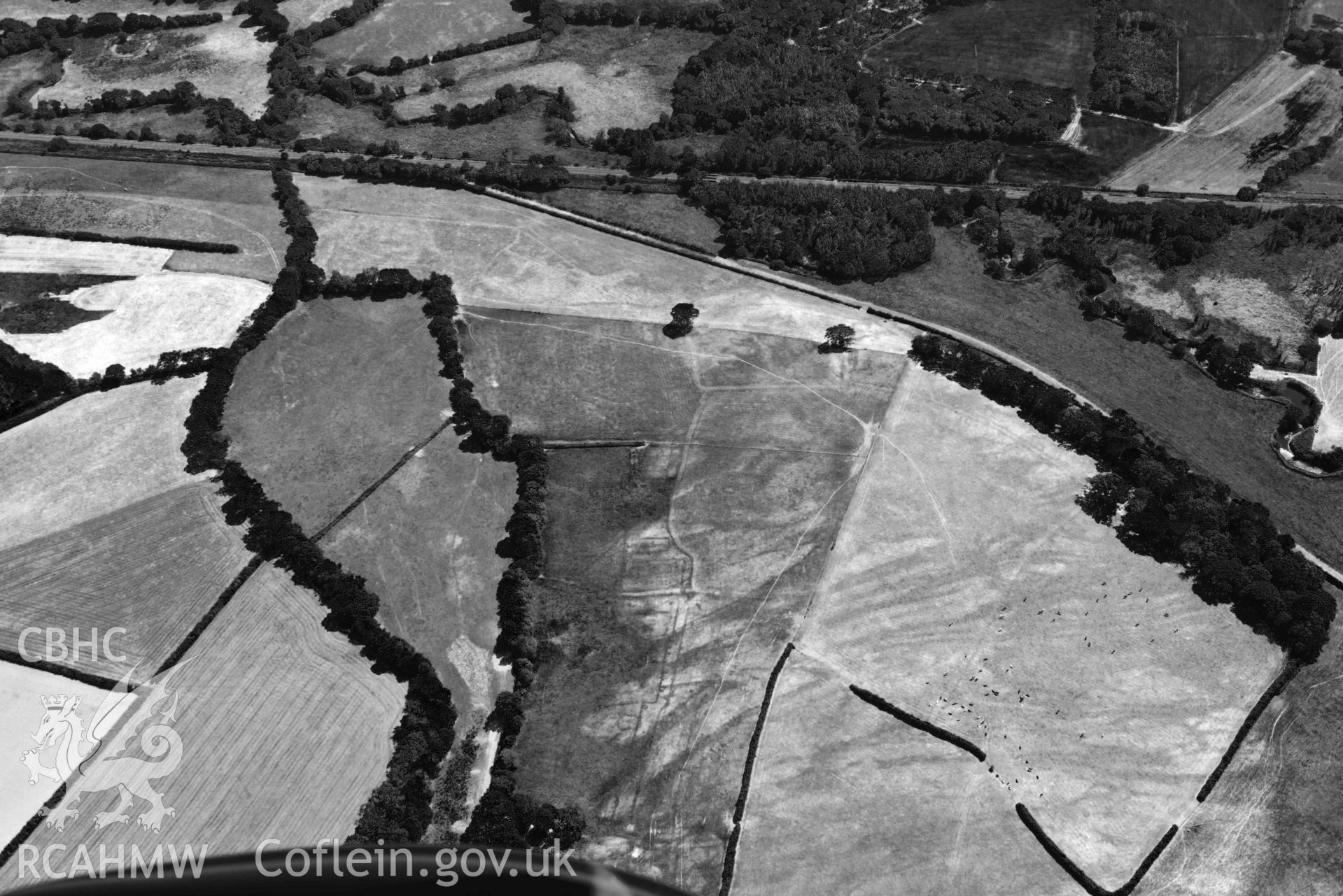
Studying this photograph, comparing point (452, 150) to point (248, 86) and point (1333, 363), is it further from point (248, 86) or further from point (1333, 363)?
point (1333, 363)

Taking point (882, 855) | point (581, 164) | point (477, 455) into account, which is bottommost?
point (882, 855)

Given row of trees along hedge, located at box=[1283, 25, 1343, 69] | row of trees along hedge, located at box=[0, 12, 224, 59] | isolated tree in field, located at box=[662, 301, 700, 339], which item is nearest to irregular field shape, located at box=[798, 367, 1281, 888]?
isolated tree in field, located at box=[662, 301, 700, 339]

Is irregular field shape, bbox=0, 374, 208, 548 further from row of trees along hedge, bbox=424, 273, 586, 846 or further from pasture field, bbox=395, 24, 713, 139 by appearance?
pasture field, bbox=395, 24, 713, 139

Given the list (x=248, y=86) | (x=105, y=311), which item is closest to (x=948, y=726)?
(x=105, y=311)

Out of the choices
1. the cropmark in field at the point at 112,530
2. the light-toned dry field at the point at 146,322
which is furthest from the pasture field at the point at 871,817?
the light-toned dry field at the point at 146,322

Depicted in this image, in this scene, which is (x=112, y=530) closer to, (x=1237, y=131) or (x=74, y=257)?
(x=74, y=257)

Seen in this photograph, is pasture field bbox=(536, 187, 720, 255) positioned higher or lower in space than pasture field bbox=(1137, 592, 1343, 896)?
higher
